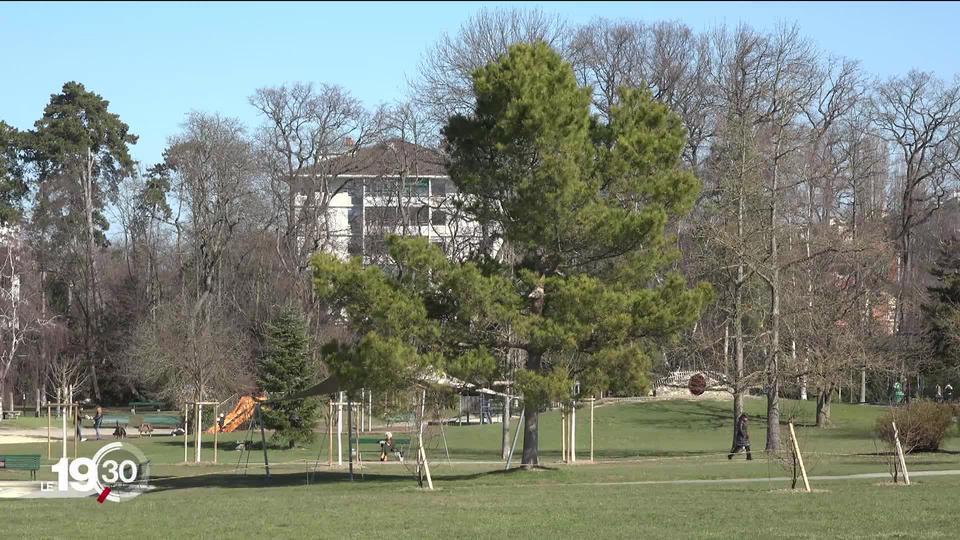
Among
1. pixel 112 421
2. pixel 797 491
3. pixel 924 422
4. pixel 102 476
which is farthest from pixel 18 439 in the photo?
pixel 797 491

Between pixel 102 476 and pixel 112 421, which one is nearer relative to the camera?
pixel 102 476

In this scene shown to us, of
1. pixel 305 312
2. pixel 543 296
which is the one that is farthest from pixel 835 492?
pixel 305 312

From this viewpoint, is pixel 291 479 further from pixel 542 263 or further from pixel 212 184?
pixel 212 184

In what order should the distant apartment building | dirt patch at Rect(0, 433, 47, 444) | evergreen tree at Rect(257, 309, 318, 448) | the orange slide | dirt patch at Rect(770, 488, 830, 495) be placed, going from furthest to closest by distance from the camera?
the distant apartment building < the orange slide < dirt patch at Rect(0, 433, 47, 444) < evergreen tree at Rect(257, 309, 318, 448) < dirt patch at Rect(770, 488, 830, 495)

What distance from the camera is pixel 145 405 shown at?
71.5 metres

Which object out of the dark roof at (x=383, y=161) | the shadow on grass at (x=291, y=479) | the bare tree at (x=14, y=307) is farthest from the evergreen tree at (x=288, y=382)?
the bare tree at (x=14, y=307)

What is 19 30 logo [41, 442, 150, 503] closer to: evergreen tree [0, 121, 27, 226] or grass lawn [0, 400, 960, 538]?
grass lawn [0, 400, 960, 538]

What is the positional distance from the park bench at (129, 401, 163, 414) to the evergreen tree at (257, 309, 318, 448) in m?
23.3

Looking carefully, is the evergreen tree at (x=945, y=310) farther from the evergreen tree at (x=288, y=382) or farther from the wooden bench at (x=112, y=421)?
the wooden bench at (x=112, y=421)

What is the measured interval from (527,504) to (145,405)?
5453 cm

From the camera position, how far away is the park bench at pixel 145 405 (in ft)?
228

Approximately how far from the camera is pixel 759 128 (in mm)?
43469

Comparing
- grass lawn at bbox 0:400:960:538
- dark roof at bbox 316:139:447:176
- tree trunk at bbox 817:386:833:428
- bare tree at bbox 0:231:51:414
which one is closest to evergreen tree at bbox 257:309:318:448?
grass lawn at bbox 0:400:960:538

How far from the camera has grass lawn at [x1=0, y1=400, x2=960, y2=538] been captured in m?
16.8
